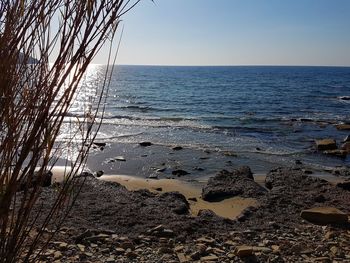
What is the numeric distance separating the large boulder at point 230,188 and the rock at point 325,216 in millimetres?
2178

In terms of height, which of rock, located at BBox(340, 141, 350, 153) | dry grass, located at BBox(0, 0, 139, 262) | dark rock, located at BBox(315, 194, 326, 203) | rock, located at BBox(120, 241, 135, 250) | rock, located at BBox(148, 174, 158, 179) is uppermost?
dry grass, located at BBox(0, 0, 139, 262)

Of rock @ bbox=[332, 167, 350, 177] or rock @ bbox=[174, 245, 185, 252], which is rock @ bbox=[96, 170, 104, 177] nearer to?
rock @ bbox=[174, 245, 185, 252]

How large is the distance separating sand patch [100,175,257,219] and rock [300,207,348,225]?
4.91ft

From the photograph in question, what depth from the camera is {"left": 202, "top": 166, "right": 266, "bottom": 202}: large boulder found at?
10.4 meters

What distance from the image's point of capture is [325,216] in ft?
25.8

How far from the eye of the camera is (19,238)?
215 cm

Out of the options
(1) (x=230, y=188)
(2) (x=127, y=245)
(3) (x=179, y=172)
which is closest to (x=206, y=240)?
(2) (x=127, y=245)

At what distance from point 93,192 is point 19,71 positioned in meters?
7.71

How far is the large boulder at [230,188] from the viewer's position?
1040cm

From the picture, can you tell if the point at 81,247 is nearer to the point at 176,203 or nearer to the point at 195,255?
the point at 195,255

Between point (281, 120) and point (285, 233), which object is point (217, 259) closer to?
point (285, 233)

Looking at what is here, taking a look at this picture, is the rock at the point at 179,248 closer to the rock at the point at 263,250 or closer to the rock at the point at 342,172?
the rock at the point at 263,250

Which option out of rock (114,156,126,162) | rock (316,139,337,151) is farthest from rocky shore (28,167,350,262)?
rock (316,139,337,151)

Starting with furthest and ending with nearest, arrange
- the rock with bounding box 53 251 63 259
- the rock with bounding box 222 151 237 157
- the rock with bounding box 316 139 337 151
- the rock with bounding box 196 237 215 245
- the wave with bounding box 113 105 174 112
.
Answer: the wave with bounding box 113 105 174 112, the rock with bounding box 316 139 337 151, the rock with bounding box 222 151 237 157, the rock with bounding box 196 237 215 245, the rock with bounding box 53 251 63 259
